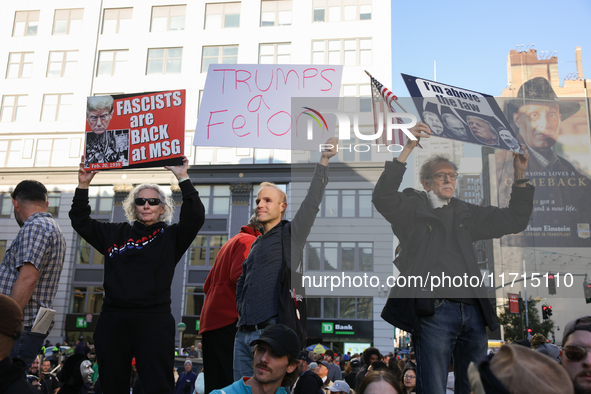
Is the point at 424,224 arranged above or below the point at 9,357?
above

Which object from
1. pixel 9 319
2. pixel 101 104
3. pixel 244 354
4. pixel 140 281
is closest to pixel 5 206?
pixel 101 104

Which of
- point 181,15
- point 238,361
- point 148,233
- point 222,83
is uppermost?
point 181,15

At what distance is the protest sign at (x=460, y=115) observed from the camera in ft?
12.5

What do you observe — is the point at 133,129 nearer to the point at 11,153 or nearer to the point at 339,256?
the point at 339,256

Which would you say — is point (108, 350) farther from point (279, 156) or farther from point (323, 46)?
point (323, 46)

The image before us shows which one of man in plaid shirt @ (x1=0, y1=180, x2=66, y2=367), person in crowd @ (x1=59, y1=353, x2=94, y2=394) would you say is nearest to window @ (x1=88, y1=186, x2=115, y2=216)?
person in crowd @ (x1=59, y1=353, x2=94, y2=394)

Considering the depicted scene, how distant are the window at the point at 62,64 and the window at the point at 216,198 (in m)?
13.3

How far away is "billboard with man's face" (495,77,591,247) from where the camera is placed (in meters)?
3.78

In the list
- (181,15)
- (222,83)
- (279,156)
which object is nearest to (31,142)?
(181,15)

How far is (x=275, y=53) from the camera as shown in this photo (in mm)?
33812

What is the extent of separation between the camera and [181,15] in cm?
3584

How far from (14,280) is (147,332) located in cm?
130

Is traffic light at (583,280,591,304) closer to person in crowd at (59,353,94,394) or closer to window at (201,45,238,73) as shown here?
person in crowd at (59,353,94,394)

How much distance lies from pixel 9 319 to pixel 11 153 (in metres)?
37.2
